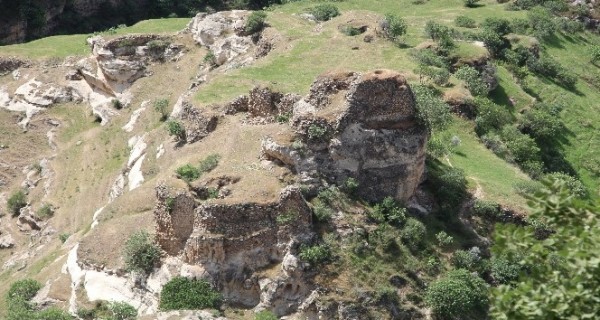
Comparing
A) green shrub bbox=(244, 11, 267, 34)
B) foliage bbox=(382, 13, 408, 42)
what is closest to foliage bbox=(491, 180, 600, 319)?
foliage bbox=(382, 13, 408, 42)

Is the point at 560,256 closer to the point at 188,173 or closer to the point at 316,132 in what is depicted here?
the point at 316,132

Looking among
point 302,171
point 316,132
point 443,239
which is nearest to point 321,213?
point 302,171

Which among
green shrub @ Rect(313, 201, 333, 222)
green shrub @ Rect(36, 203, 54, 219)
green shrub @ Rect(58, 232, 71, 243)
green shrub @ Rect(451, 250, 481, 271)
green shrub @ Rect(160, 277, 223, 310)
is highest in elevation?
green shrub @ Rect(313, 201, 333, 222)

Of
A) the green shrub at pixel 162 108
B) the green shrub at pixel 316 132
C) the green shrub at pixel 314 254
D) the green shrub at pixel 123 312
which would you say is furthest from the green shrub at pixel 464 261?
the green shrub at pixel 162 108

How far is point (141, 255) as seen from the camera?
3741cm

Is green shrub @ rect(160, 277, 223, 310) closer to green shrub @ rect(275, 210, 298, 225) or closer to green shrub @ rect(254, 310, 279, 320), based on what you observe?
green shrub @ rect(254, 310, 279, 320)

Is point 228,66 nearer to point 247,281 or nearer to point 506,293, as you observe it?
point 247,281

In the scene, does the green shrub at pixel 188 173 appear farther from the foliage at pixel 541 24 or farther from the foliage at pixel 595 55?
the foliage at pixel 595 55

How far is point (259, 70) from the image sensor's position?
52.1 m

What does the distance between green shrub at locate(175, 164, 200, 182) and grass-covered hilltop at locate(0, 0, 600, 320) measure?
0.09 metres

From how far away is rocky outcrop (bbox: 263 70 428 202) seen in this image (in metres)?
37.8

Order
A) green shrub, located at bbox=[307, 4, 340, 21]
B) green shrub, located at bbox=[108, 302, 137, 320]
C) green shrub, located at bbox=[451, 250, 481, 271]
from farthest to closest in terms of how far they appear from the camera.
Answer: green shrub, located at bbox=[307, 4, 340, 21] → green shrub, located at bbox=[451, 250, 481, 271] → green shrub, located at bbox=[108, 302, 137, 320]

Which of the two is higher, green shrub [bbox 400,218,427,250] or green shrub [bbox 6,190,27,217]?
green shrub [bbox 400,218,427,250]

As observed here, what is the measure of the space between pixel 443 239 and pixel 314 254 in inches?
276
